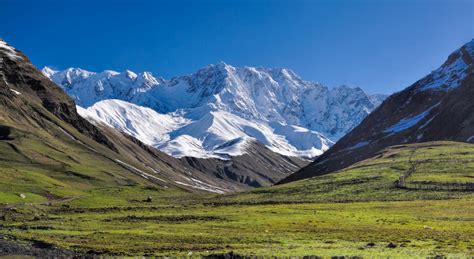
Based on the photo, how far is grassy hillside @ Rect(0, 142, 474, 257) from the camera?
177ft

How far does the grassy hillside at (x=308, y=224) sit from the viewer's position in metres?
53.8

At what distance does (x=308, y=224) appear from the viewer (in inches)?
2901

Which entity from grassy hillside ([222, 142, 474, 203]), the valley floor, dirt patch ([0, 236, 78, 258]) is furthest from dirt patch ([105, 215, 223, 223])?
grassy hillside ([222, 142, 474, 203])

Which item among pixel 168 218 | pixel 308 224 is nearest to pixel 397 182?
pixel 308 224

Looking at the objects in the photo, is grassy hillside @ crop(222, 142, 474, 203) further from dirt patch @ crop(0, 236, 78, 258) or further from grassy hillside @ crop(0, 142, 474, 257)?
dirt patch @ crop(0, 236, 78, 258)

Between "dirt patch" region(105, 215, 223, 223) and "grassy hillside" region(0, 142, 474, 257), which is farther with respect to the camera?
"dirt patch" region(105, 215, 223, 223)

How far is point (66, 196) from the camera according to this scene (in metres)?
152

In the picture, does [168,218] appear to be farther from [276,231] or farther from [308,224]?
[276,231]

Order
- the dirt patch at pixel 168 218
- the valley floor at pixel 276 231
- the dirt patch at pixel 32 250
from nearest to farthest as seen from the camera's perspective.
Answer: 1. the valley floor at pixel 276 231
2. the dirt patch at pixel 32 250
3. the dirt patch at pixel 168 218

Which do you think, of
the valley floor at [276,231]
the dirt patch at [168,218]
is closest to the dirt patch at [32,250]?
the valley floor at [276,231]

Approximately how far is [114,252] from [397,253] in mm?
27715

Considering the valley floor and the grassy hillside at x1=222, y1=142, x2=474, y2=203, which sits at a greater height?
the grassy hillside at x1=222, y1=142, x2=474, y2=203

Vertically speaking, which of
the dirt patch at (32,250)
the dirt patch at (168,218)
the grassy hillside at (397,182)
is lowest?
the dirt patch at (32,250)

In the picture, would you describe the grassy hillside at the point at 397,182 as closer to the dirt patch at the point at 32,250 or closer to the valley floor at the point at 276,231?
the valley floor at the point at 276,231
